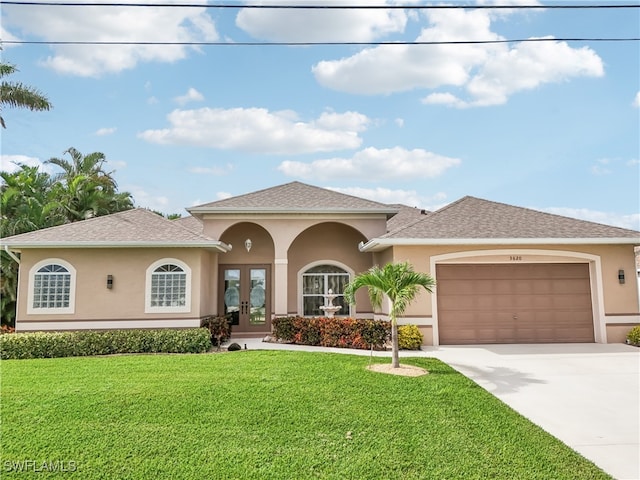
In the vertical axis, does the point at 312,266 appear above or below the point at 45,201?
below

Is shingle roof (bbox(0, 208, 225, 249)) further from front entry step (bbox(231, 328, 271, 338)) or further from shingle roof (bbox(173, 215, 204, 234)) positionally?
front entry step (bbox(231, 328, 271, 338))

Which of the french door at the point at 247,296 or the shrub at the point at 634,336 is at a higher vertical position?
the french door at the point at 247,296

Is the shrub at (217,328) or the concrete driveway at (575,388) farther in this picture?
the shrub at (217,328)

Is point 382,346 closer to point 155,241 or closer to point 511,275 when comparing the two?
point 511,275

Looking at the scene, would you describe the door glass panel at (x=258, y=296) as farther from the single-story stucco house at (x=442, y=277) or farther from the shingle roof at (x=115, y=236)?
the shingle roof at (x=115, y=236)

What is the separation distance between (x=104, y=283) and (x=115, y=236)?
57.2 inches

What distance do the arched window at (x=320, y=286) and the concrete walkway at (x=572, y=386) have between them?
3.30 m

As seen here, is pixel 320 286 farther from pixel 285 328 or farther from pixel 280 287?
pixel 285 328

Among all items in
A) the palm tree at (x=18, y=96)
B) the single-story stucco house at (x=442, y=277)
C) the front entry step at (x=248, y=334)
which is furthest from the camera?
the front entry step at (x=248, y=334)

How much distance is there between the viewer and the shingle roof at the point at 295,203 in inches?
546

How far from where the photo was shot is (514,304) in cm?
1245

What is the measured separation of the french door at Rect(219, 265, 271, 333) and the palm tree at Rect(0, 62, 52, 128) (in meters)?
9.09

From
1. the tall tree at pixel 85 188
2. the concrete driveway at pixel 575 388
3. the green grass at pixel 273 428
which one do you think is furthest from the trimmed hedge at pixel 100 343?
the tall tree at pixel 85 188

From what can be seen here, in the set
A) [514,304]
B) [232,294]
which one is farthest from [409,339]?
[232,294]
